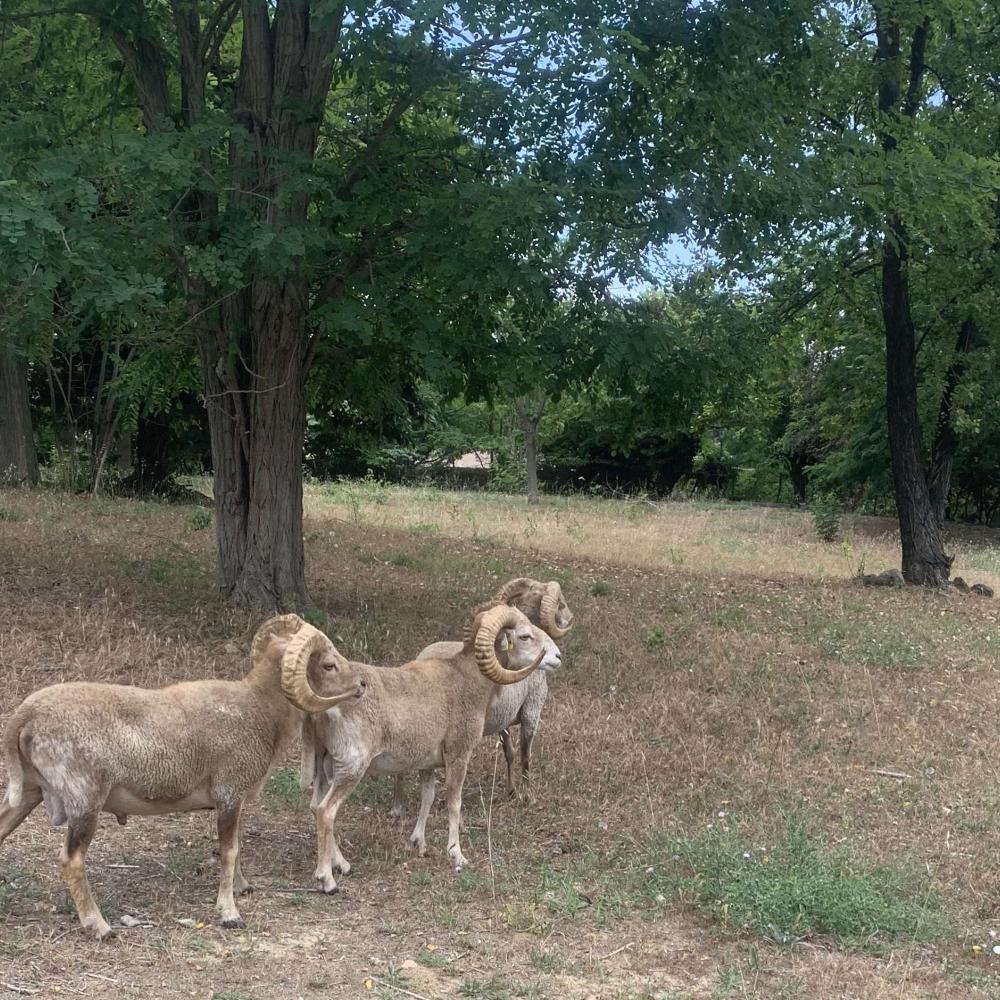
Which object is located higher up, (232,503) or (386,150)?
(386,150)

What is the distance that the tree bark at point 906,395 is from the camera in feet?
66.9

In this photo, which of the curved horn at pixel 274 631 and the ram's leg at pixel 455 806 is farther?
the ram's leg at pixel 455 806

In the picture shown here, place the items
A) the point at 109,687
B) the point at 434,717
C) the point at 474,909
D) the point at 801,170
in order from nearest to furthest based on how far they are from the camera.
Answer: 1. the point at 109,687
2. the point at 474,909
3. the point at 434,717
4. the point at 801,170

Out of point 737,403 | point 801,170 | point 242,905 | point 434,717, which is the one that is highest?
point 801,170

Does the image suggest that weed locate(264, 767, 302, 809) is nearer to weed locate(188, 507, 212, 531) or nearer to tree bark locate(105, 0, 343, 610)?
tree bark locate(105, 0, 343, 610)

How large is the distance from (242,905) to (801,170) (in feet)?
29.9

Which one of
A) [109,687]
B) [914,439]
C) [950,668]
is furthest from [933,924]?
[914,439]

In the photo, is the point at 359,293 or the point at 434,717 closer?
the point at 434,717

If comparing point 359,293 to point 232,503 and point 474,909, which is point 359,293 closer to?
point 232,503

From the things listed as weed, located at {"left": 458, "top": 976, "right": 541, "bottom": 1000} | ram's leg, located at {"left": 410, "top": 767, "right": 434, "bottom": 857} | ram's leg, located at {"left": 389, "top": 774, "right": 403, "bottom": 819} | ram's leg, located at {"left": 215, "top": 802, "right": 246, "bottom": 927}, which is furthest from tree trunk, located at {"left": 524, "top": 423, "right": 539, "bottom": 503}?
weed, located at {"left": 458, "top": 976, "right": 541, "bottom": 1000}

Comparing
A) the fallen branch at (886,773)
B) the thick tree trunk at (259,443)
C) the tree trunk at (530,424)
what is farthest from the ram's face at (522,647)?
the tree trunk at (530,424)

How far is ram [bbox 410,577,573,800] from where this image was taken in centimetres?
881

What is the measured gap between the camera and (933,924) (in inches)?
271

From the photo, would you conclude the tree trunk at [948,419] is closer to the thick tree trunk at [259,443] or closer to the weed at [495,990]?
the thick tree trunk at [259,443]
